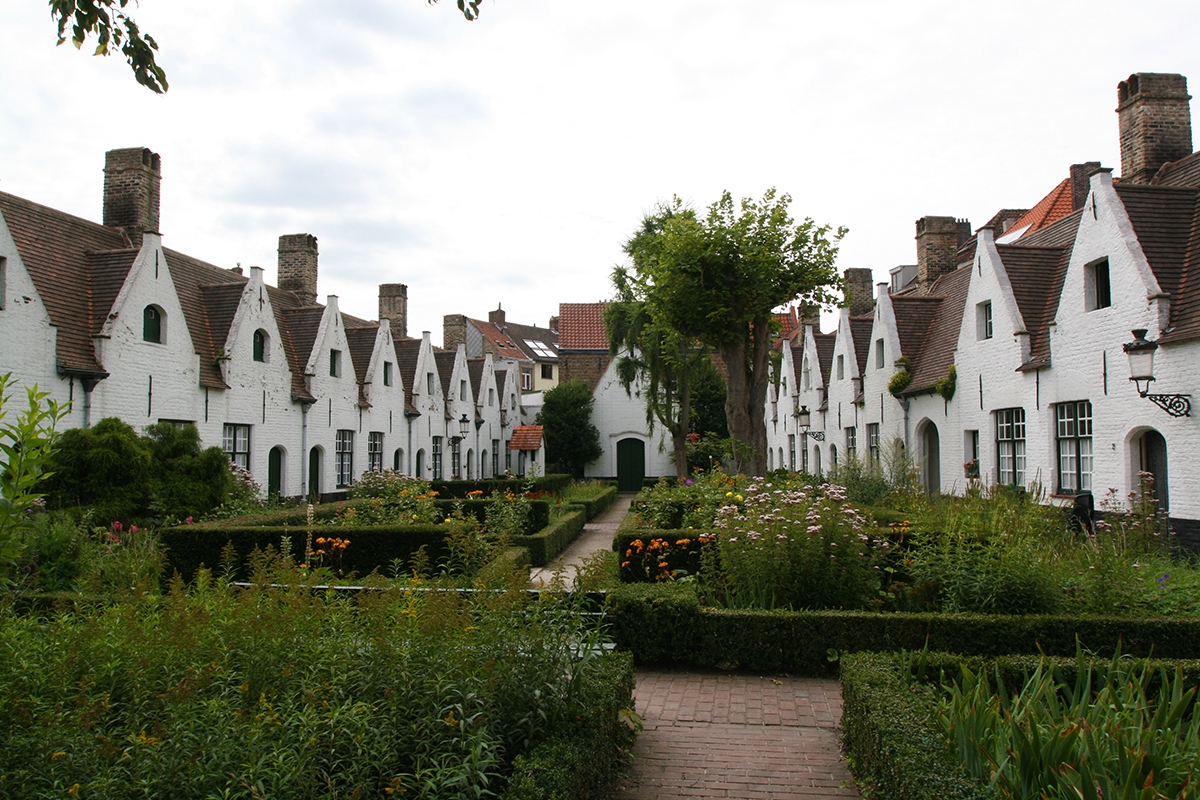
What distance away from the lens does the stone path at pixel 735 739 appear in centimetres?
508

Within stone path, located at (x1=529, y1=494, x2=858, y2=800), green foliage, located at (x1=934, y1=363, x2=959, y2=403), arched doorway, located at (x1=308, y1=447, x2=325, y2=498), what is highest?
green foliage, located at (x1=934, y1=363, x2=959, y2=403)

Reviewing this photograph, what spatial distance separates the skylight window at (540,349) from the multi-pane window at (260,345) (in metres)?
38.8

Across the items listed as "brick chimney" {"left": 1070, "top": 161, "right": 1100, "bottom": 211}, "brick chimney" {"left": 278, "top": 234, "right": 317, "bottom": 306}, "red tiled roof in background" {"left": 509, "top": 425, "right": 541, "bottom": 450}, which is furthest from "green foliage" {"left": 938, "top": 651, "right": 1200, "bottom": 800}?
"red tiled roof in background" {"left": 509, "top": 425, "right": 541, "bottom": 450}

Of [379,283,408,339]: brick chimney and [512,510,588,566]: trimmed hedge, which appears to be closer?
[512,510,588,566]: trimmed hedge

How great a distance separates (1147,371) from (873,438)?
46.0 feet

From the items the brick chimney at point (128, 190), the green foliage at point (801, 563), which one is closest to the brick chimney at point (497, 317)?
the brick chimney at point (128, 190)

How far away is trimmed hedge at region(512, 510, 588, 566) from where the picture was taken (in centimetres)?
1459

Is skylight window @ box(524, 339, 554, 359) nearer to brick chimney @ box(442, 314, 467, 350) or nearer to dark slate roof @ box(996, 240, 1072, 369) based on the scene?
brick chimney @ box(442, 314, 467, 350)

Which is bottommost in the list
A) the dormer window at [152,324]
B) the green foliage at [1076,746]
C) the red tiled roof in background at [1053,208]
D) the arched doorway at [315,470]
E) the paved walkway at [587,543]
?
the paved walkway at [587,543]

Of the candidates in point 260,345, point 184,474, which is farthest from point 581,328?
point 184,474

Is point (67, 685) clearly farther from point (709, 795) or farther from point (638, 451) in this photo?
point (638, 451)

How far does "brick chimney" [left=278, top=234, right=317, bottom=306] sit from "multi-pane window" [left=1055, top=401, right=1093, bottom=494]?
2245 centimetres

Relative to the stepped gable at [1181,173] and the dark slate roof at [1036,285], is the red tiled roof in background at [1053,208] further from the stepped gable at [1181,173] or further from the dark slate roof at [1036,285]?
the stepped gable at [1181,173]

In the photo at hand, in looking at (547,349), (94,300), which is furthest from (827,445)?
(547,349)
